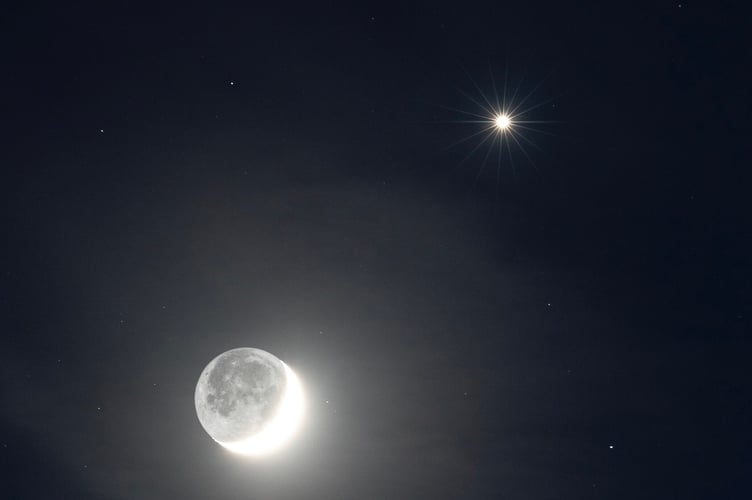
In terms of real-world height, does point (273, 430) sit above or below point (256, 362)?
below

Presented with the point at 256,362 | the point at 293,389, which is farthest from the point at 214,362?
the point at 293,389

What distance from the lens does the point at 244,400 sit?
51.3 feet

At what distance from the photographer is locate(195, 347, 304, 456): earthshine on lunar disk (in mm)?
15453

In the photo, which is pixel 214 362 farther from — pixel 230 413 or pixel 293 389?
pixel 293 389

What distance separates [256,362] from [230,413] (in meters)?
1.71

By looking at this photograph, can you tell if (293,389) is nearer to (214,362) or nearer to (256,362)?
(256,362)

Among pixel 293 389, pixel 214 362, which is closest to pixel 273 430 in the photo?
pixel 293 389

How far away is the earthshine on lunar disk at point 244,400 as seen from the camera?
15453mm

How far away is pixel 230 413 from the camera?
15469 millimetres

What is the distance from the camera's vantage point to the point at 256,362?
15891 mm

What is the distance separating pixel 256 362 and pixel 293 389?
1530 mm

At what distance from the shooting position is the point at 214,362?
15805mm

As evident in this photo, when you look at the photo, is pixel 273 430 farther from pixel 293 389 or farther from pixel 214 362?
pixel 214 362
